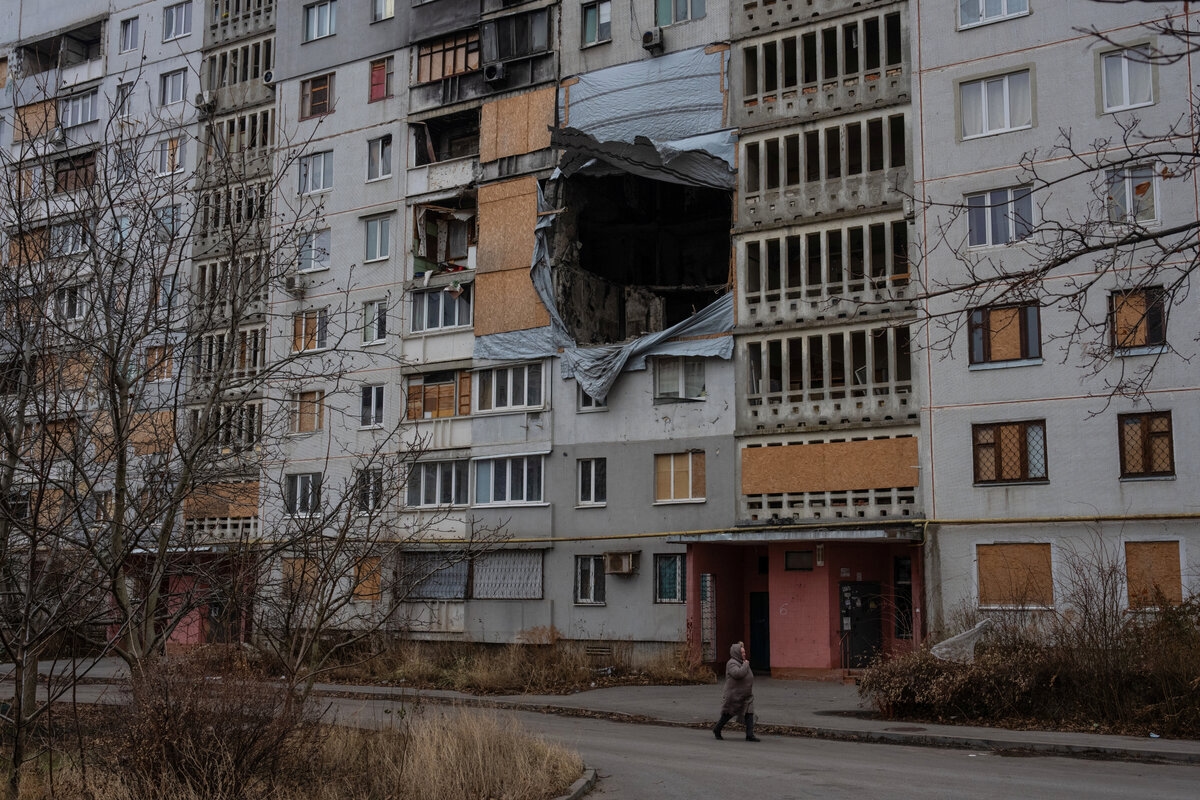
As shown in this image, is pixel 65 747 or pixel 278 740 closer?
pixel 278 740

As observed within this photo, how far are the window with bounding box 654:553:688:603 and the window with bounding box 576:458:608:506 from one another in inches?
108

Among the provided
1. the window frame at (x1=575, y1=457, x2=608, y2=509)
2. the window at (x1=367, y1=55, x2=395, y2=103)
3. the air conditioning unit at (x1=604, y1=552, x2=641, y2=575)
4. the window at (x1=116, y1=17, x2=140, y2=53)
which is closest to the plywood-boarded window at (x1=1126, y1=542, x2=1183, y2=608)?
the air conditioning unit at (x1=604, y1=552, x2=641, y2=575)

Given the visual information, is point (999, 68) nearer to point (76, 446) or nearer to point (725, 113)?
point (725, 113)

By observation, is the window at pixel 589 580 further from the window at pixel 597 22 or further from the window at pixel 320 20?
the window at pixel 320 20

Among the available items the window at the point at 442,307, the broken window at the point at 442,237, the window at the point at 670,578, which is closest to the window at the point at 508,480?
the window at the point at 670,578

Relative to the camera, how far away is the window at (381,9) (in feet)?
138

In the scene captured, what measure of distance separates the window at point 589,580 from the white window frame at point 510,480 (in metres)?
2.32

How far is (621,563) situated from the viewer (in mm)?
33750

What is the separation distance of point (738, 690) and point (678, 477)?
14799 mm

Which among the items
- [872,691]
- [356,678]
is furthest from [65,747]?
[356,678]

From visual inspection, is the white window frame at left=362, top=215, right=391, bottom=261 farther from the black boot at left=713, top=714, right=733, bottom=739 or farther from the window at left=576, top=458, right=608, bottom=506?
the black boot at left=713, top=714, right=733, bottom=739

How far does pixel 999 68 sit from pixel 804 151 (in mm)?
5358

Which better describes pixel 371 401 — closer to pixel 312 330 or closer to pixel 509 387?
pixel 509 387

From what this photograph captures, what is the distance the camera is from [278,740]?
1132 cm
